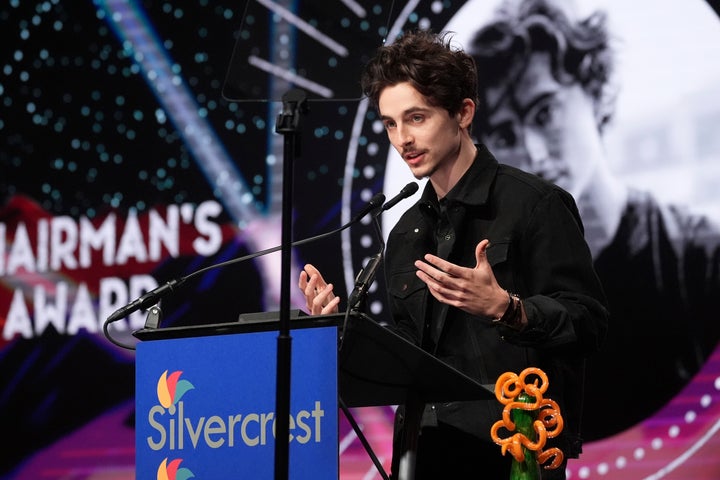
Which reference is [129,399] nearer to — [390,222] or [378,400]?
[390,222]

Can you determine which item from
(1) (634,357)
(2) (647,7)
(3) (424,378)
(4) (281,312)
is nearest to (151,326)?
(4) (281,312)

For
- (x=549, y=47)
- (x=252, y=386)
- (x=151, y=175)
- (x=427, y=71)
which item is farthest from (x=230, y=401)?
(x=151, y=175)

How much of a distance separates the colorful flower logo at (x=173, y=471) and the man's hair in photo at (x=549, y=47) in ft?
7.46

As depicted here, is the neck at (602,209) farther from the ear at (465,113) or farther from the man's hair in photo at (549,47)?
the ear at (465,113)

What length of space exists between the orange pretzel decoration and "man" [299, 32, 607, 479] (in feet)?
0.52

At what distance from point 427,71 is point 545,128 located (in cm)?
148

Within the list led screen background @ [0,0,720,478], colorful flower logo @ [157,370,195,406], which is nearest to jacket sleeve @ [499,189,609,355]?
colorful flower logo @ [157,370,195,406]

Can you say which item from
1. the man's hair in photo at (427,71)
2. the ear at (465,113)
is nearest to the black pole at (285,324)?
the man's hair in photo at (427,71)

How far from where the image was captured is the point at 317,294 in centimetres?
220

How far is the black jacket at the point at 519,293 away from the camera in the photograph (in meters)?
2.04

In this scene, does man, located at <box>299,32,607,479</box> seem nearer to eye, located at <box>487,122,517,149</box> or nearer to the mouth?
the mouth

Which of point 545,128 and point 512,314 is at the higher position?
point 545,128

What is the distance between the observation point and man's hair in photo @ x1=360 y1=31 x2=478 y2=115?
2275 mm

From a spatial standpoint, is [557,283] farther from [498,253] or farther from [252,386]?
[252,386]
